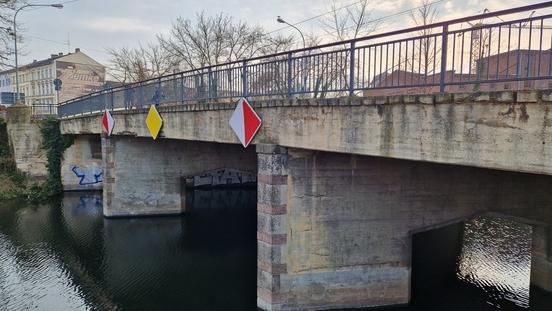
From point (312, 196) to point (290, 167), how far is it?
86 centimetres

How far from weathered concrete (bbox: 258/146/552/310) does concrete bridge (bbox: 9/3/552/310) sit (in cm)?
3

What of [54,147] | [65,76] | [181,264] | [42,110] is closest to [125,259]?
[181,264]

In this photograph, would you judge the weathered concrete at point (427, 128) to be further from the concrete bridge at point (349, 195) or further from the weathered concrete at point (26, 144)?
the weathered concrete at point (26, 144)

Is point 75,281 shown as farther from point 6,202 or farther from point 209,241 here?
point 6,202

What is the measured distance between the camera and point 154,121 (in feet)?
49.4

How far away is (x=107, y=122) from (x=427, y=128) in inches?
632

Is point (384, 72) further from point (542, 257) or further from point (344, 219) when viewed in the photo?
point (542, 257)

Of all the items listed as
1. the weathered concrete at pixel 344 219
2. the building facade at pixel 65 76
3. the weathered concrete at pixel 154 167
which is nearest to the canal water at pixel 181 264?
the weathered concrete at pixel 154 167

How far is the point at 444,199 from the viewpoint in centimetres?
1044

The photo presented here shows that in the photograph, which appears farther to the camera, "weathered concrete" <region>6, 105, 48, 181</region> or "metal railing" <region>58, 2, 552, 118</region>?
"weathered concrete" <region>6, 105, 48, 181</region>

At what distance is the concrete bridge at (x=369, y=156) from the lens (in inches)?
226

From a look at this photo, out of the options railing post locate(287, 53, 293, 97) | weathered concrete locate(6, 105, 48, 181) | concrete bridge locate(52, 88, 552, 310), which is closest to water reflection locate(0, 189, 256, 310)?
concrete bridge locate(52, 88, 552, 310)

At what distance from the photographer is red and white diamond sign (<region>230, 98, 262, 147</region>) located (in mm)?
10024

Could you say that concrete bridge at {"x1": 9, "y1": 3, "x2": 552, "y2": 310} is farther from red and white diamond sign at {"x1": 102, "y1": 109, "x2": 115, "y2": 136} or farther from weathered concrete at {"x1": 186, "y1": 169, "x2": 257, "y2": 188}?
weathered concrete at {"x1": 186, "y1": 169, "x2": 257, "y2": 188}
